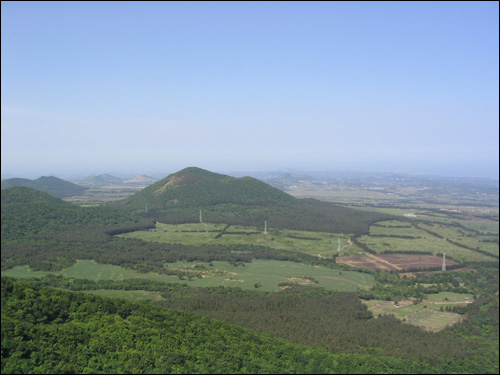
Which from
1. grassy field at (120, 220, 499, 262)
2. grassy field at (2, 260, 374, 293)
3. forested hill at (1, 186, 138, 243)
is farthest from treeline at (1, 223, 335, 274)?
grassy field at (120, 220, 499, 262)

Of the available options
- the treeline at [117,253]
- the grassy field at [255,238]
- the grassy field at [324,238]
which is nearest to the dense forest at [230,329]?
the treeline at [117,253]

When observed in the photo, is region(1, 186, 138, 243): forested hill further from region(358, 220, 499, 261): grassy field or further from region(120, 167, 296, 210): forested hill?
region(358, 220, 499, 261): grassy field

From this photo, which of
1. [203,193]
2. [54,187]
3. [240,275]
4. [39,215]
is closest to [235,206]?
[203,193]

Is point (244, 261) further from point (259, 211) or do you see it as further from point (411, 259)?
point (259, 211)

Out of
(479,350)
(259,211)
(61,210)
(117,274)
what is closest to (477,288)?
(479,350)

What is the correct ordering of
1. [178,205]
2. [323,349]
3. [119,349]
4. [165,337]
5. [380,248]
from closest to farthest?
[119,349] < [165,337] < [323,349] < [380,248] < [178,205]

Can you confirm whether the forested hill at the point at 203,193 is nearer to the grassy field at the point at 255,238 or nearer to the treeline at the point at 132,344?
the grassy field at the point at 255,238
